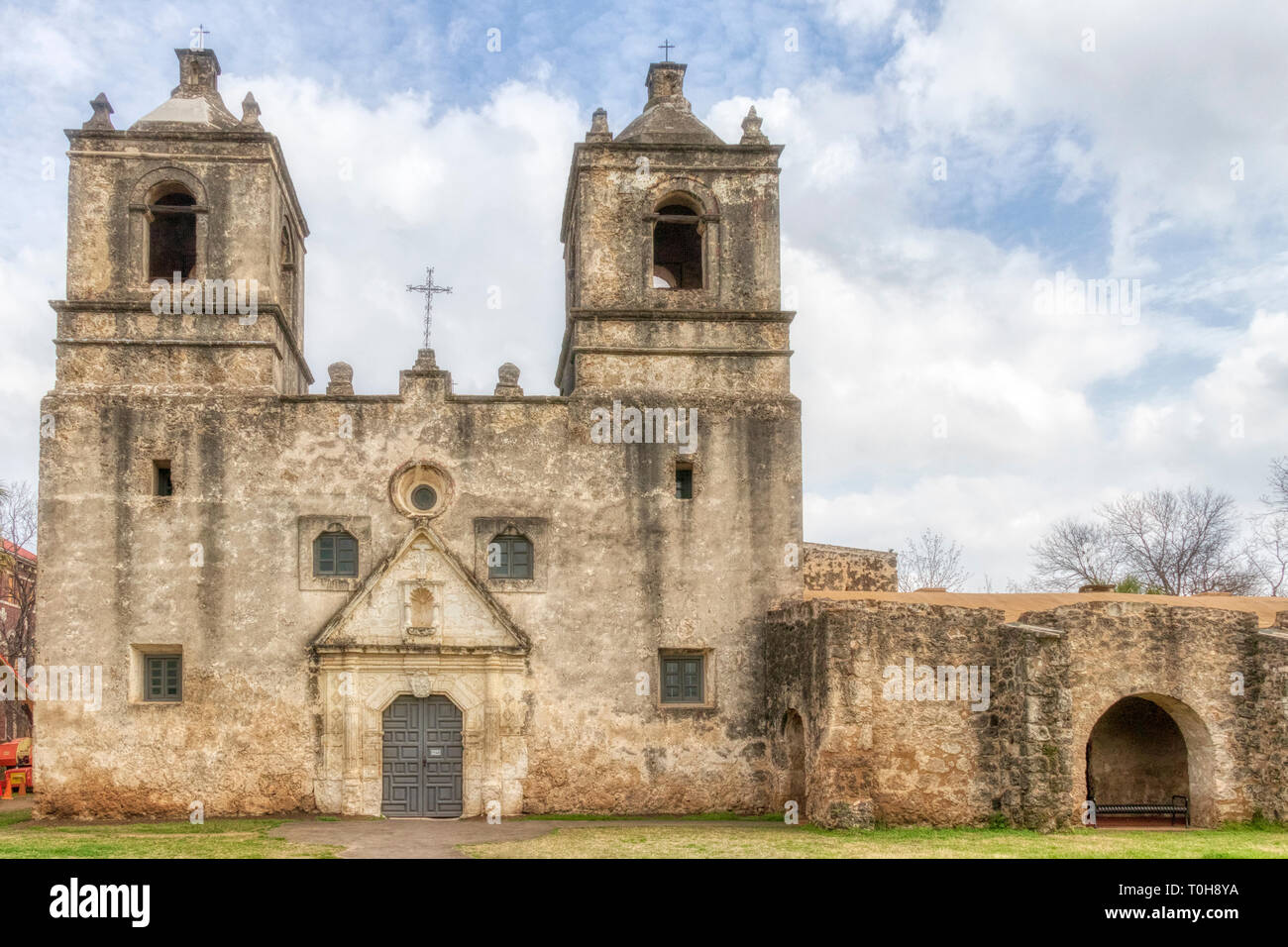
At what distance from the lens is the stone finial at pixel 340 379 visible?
21316mm

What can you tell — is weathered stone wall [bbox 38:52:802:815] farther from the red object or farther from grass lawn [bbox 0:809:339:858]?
the red object

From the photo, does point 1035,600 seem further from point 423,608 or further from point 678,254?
point 423,608

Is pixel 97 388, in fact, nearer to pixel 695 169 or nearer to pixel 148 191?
pixel 148 191

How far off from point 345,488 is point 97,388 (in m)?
4.62

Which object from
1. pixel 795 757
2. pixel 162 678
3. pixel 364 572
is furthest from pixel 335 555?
pixel 795 757

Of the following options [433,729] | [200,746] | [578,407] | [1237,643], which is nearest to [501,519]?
[578,407]

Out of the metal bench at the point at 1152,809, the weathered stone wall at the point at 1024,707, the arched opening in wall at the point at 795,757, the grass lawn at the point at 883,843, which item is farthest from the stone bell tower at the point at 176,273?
the metal bench at the point at 1152,809

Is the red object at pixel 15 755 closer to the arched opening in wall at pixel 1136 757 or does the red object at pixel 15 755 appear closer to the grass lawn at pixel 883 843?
the grass lawn at pixel 883 843

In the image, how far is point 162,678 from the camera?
20094 mm

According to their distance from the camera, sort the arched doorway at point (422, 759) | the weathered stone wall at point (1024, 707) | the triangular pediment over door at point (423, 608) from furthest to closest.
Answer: the triangular pediment over door at point (423, 608), the arched doorway at point (422, 759), the weathered stone wall at point (1024, 707)

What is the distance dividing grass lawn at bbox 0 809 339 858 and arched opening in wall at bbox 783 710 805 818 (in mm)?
7615

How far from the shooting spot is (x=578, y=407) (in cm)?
2109

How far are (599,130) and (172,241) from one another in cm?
878

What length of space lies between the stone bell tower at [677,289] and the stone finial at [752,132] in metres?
0.02
